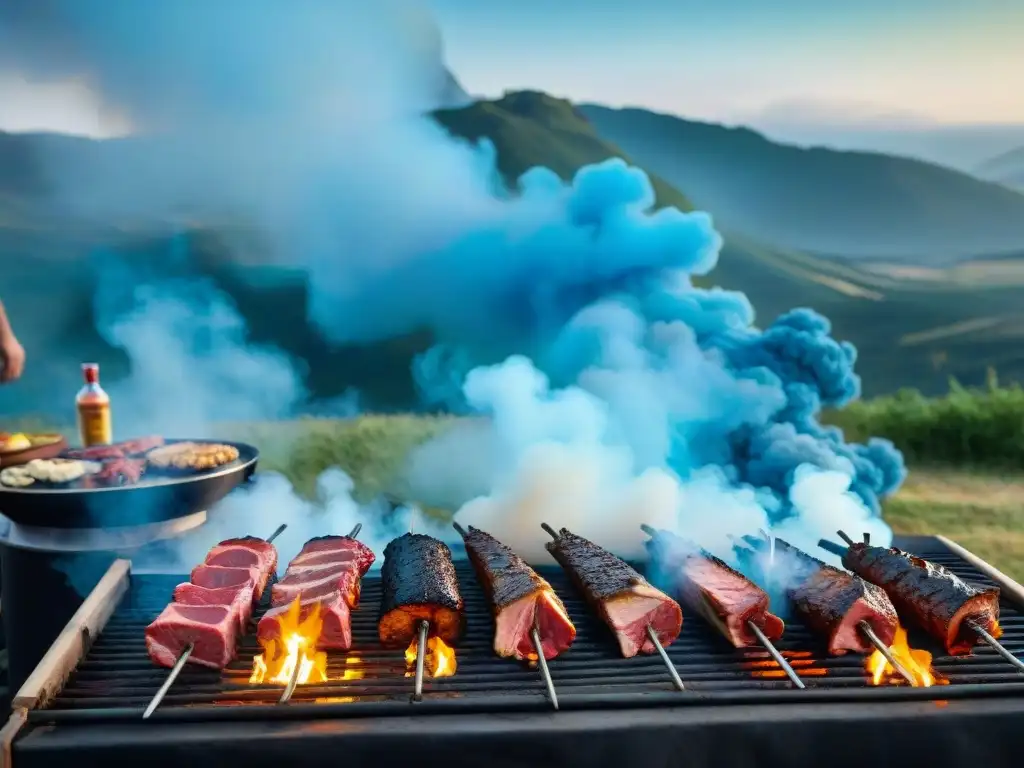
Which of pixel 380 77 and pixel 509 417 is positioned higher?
pixel 380 77

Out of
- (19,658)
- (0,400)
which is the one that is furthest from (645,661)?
(0,400)

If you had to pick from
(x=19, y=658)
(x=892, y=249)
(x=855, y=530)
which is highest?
(x=892, y=249)

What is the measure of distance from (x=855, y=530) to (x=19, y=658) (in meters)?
4.47

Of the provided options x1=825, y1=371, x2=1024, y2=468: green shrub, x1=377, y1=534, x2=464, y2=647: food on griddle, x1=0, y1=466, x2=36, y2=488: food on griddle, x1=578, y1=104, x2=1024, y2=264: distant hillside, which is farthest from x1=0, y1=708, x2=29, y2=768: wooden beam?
x1=825, y1=371, x2=1024, y2=468: green shrub

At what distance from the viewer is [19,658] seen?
3.84 m

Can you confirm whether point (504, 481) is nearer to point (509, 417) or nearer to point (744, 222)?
point (509, 417)

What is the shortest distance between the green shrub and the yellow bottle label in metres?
7.61

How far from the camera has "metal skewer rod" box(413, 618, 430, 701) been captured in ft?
7.98

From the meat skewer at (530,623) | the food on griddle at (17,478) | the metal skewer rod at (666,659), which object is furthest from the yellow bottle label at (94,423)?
the metal skewer rod at (666,659)

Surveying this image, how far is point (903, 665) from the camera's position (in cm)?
278

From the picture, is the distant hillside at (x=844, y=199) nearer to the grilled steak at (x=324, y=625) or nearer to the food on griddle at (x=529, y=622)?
the food on griddle at (x=529, y=622)

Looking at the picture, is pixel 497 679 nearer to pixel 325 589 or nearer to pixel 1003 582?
pixel 325 589

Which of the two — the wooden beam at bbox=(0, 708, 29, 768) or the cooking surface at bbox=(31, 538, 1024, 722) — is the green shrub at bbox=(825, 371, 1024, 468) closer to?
the cooking surface at bbox=(31, 538, 1024, 722)

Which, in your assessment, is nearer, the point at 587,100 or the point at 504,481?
the point at 504,481
